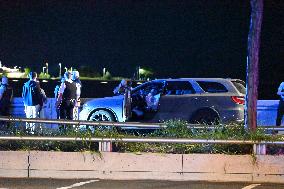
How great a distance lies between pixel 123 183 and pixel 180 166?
1.09m

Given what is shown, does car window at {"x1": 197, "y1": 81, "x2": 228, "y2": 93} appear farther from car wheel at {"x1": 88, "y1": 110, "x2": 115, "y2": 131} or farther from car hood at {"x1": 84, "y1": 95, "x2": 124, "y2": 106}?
car wheel at {"x1": 88, "y1": 110, "x2": 115, "y2": 131}

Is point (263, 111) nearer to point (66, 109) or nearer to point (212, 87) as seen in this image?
point (212, 87)

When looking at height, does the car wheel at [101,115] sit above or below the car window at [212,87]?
below

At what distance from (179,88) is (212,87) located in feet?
3.04

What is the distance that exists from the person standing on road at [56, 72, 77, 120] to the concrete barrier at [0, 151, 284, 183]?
178 inches

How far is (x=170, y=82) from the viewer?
15719 mm

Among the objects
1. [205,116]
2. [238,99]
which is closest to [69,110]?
[205,116]

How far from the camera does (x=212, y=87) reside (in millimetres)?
15352

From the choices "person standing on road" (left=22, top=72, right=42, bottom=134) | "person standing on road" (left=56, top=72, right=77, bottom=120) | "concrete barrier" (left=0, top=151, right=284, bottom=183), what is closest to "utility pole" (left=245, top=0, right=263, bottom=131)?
"concrete barrier" (left=0, top=151, right=284, bottom=183)

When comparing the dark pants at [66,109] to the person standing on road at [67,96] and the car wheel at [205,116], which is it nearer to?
the person standing on road at [67,96]

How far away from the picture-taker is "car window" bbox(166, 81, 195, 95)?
609 inches

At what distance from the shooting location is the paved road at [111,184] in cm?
912

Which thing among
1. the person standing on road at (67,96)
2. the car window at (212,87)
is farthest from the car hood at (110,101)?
the car window at (212,87)

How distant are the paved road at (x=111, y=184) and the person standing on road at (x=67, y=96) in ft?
16.0
